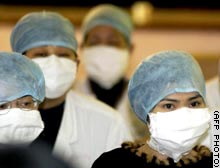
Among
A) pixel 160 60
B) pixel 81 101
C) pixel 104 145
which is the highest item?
pixel 160 60

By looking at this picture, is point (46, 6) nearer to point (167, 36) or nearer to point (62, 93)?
point (167, 36)

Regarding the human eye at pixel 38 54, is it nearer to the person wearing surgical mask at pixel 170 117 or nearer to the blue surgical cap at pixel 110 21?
the person wearing surgical mask at pixel 170 117

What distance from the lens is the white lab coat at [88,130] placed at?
2.82 m

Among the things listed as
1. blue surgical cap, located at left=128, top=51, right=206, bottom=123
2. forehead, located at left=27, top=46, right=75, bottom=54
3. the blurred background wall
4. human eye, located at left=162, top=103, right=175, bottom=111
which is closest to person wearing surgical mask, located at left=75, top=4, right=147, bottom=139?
forehead, located at left=27, top=46, right=75, bottom=54

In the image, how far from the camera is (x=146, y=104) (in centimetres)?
233

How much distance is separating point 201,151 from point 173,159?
119mm

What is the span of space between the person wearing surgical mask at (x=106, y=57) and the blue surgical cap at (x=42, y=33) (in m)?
0.58

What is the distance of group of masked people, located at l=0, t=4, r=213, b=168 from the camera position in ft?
7.40

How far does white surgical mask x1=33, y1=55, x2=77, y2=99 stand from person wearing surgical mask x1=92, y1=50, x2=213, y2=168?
0.58 m

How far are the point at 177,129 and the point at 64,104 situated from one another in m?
0.86

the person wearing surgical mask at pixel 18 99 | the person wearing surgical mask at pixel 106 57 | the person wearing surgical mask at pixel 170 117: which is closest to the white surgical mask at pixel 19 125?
the person wearing surgical mask at pixel 18 99

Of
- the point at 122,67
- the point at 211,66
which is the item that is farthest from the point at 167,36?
the point at 122,67

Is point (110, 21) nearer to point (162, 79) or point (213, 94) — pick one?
point (213, 94)

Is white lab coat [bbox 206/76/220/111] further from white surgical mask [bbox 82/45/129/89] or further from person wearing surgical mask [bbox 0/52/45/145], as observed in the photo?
person wearing surgical mask [bbox 0/52/45/145]
